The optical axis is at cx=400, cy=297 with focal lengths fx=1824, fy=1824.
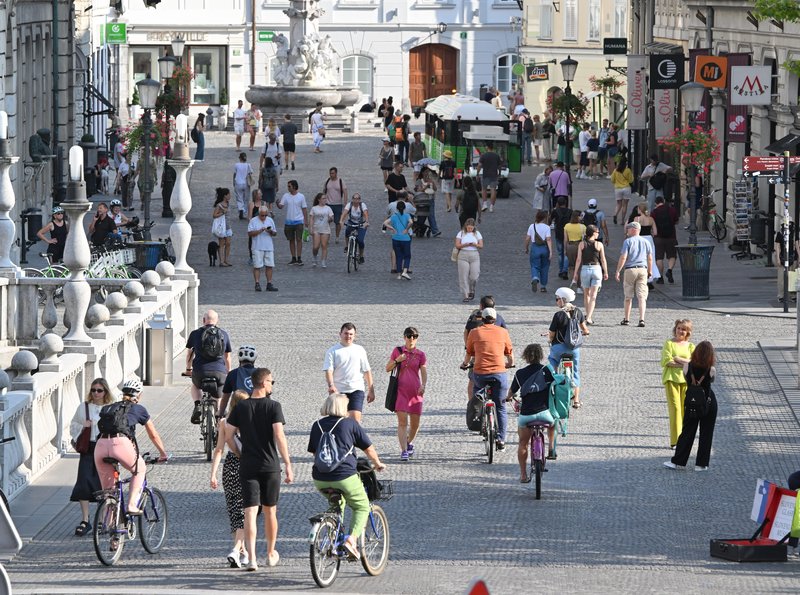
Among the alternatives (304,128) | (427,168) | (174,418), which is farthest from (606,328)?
(304,128)

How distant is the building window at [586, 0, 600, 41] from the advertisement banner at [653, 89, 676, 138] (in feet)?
74.3

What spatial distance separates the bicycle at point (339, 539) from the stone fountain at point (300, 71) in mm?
50506

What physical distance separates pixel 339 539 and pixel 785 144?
2023 centimetres

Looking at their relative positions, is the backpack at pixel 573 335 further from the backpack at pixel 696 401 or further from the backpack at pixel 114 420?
the backpack at pixel 114 420

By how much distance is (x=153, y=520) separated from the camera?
14.1 metres

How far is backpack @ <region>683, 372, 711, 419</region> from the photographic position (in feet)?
55.9

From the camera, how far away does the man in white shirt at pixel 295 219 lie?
33.3 meters

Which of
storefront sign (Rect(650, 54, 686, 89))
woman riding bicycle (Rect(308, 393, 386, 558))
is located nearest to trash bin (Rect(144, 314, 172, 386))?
woman riding bicycle (Rect(308, 393, 386, 558))

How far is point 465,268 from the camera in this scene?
2853 centimetres

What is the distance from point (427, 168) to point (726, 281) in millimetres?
14012

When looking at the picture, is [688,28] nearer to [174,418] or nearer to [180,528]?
[174,418]

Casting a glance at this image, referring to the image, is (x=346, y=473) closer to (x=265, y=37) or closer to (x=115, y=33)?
(x=115, y=33)

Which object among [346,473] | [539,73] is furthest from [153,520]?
[539,73]

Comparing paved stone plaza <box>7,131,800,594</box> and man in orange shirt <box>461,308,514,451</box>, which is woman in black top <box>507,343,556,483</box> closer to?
paved stone plaza <box>7,131,800,594</box>
